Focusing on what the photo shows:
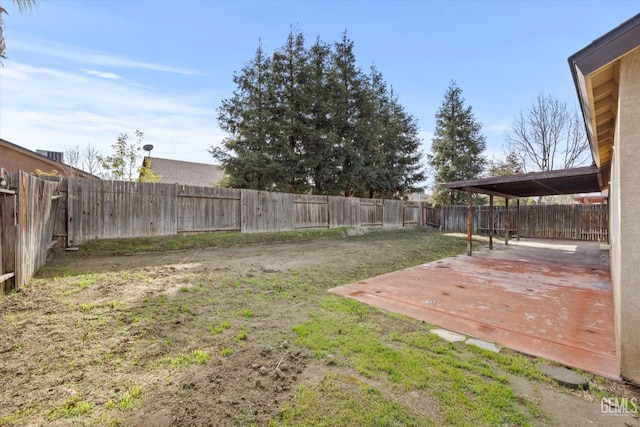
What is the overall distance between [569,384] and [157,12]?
1070cm

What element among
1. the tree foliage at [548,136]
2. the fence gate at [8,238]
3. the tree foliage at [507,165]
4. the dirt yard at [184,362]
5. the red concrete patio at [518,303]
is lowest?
the red concrete patio at [518,303]

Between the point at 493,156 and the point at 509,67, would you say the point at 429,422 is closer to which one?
the point at 509,67

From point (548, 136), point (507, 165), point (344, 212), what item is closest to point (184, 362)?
point (344, 212)

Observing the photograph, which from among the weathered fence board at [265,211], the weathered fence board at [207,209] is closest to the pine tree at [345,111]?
the weathered fence board at [265,211]

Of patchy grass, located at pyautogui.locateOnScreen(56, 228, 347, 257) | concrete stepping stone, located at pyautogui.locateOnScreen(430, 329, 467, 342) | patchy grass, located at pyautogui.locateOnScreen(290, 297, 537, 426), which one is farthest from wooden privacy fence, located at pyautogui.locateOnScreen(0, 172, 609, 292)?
concrete stepping stone, located at pyautogui.locateOnScreen(430, 329, 467, 342)

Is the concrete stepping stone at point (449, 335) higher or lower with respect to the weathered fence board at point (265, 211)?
lower

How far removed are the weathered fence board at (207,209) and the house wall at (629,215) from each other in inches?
351

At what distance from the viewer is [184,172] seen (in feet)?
63.7

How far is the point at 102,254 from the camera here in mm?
6457

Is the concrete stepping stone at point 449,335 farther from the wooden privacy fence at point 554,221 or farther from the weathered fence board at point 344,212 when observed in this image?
the wooden privacy fence at point 554,221

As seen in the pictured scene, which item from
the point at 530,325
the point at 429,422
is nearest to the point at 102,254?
the point at 429,422

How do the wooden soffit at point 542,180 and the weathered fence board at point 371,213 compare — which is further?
the weathered fence board at point 371,213

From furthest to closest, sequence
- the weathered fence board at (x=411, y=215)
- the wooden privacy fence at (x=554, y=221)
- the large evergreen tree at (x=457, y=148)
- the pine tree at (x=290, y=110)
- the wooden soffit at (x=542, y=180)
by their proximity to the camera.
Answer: the large evergreen tree at (x=457, y=148) → the weathered fence board at (x=411, y=215) → the pine tree at (x=290, y=110) → the wooden privacy fence at (x=554, y=221) → the wooden soffit at (x=542, y=180)

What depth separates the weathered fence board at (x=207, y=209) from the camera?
27.3ft
